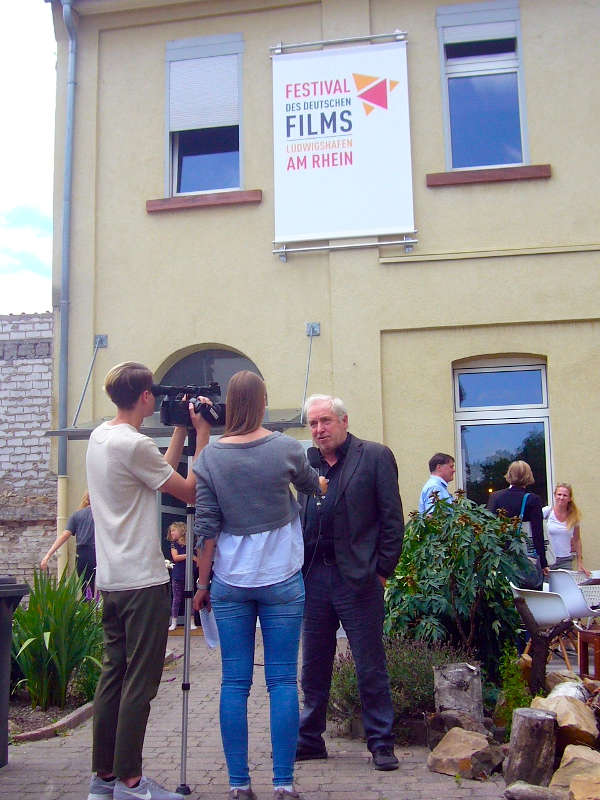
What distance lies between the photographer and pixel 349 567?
15.5 feet

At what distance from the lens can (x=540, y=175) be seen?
10.0 m

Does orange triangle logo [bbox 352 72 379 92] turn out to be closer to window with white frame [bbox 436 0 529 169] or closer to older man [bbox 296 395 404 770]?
window with white frame [bbox 436 0 529 169]

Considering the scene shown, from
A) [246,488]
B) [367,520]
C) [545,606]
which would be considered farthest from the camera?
[545,606]

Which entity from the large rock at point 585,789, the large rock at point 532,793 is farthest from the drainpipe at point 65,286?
the large rock at point 585,789

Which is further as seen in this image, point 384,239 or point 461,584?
point 384,239

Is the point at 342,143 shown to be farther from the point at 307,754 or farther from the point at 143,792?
the point at 143,792

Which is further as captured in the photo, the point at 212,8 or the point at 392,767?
the point at 212,8

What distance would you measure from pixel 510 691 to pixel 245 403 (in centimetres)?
260

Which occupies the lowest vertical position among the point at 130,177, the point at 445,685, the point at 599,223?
the point at 445,685

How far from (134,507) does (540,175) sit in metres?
7.54

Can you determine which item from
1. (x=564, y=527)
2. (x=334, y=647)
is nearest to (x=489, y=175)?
(x=564, y=527)

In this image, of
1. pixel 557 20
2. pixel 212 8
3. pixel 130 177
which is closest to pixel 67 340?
pixel 130 177

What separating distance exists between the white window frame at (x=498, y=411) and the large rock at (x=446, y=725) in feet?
16.5

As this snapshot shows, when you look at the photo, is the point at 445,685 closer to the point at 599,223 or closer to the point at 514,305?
the point at 514,305
